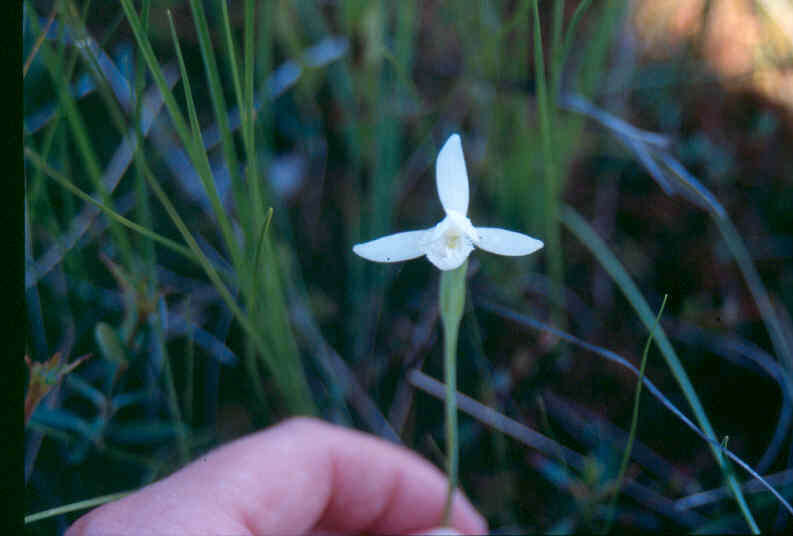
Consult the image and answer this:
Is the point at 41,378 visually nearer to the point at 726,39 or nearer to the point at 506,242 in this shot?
the point at 506,242

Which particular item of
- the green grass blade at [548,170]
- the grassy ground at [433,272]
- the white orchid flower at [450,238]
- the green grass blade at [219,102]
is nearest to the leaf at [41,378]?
the grassy ground at [433,272]

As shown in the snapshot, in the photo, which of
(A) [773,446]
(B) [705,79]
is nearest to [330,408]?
(A) [773,446]

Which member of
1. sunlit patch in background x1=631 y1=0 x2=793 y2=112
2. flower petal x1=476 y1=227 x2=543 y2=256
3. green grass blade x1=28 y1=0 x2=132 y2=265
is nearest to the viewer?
flower petal x1=476 y1=227 x2=543 y2=256

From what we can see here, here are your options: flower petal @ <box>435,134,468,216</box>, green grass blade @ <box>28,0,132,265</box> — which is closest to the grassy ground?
green grass blade @ <box>28,0,132,265</box>

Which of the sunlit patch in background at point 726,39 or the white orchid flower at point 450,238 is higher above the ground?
the sunlit patch in background at point 726,39

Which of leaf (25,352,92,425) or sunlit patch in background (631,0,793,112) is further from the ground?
sunlit patch in background (631,0,793,112)

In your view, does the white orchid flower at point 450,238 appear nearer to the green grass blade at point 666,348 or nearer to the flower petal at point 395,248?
the flower petal at point 395,248

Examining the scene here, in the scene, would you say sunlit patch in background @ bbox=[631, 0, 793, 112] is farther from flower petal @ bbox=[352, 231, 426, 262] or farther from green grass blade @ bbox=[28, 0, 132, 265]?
green grass blade @ bbox=[28, 0, 132, 265]
